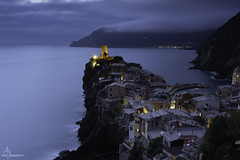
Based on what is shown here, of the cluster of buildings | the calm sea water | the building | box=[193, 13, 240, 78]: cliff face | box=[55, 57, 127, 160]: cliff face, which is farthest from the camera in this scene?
box=[193, 13, 240, 78]: cliff face

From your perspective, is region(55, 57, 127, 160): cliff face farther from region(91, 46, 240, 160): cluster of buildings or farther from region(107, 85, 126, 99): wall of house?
region(107, 85, 126, 99): wall of house

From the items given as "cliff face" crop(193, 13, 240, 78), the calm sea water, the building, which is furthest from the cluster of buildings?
"cliff face" crop(193, 13, 240, 78)

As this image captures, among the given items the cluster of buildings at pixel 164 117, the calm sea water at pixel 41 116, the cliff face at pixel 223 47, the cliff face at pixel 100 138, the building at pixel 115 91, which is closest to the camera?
the cluster of buildings at pixel 164 117

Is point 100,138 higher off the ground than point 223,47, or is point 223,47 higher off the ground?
point 223,47

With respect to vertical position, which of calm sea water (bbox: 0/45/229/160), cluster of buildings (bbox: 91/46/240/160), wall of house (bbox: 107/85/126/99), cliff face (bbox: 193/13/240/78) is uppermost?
cliff face (bbox: 193/13/240/78)

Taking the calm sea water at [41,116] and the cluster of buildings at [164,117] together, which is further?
the calm sea water at [41,116]

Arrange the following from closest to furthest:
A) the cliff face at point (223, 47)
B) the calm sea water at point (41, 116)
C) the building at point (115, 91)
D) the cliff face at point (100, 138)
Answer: the cliff face at point (100, 138) → the calm sea water at point (41, 116) → the building at point (115, 91) → the cliff face at point (223, 47)

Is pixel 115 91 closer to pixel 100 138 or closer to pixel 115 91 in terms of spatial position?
pixel 115 91

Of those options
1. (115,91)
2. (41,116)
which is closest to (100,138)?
(115,91)

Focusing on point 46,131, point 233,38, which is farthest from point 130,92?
point 233,38

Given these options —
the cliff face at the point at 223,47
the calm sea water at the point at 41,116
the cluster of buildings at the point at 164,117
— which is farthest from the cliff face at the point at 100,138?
the cliff face at the point at 223,47

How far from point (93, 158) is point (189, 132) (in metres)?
10.9

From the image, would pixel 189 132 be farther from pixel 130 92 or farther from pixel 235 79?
pixel 235 79

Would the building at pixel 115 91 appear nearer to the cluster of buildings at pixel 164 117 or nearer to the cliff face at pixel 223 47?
the cluster of buildings at pixel 164 117
